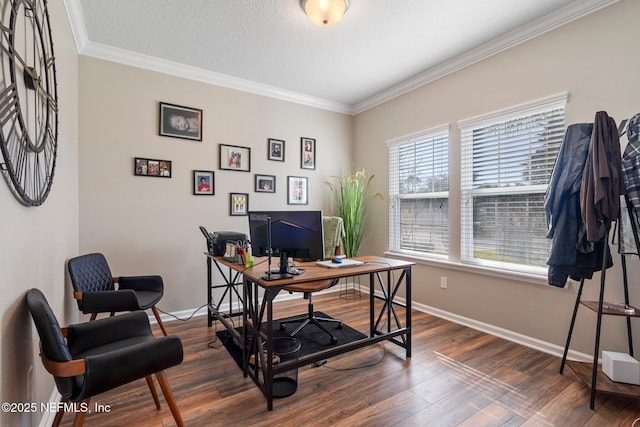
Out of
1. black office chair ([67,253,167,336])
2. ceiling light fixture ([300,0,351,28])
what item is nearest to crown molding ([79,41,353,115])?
ceiling light fixture ([300,0,351,28])

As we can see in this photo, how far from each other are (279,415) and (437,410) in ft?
3.10

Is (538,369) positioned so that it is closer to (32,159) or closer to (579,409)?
(579,409)

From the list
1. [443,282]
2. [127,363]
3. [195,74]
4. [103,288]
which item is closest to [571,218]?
[443,282]

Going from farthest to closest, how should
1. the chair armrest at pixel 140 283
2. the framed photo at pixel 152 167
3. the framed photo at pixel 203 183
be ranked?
the framed photo at pixel 203 183
the framed photo at pixel 152 167
the chair armrest at pixel 140 283

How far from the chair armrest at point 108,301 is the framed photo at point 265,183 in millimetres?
1908

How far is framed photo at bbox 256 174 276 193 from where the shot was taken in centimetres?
379

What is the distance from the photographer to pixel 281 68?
3.32m

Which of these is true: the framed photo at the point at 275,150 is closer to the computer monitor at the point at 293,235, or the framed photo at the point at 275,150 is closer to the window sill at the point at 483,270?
the computer monitor at the point at 293,235

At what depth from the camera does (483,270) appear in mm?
2906

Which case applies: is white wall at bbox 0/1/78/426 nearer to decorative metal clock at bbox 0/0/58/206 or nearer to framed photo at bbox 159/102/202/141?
decorative metal clock at bbox 0/0/58/206

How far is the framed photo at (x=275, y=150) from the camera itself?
12.7 feet

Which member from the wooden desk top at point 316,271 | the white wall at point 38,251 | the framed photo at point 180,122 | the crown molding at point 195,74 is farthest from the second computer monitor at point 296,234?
the crown molding at point 195,74

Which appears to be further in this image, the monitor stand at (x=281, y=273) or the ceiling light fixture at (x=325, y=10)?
the ceiling light fixture at (x=325, y=10)

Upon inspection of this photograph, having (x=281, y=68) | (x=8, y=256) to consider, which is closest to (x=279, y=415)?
Answer: (x=8, y=256)
